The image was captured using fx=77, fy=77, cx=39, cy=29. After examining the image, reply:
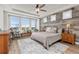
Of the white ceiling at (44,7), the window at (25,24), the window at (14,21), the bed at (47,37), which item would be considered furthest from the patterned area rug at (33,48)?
the white ceiling at (44,7)

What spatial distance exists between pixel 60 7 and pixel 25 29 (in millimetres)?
1258

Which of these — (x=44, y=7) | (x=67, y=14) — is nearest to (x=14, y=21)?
(x=44, y=7)

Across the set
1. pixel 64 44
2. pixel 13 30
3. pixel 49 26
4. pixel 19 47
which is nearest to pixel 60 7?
pixel 49 26

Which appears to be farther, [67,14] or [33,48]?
[67,14]

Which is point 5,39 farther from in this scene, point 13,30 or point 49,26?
point 49,26

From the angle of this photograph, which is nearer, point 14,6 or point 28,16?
point 14,6

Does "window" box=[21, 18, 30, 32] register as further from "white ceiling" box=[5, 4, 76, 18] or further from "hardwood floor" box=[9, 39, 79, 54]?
"hardwood floor" box=[9, 39, 79, 54]

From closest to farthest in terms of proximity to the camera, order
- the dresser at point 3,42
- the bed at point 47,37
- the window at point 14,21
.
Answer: the dresser at point 3,42 < the window at point 14,21 < the bed at point 47,37

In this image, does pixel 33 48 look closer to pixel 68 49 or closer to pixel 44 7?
pixel 68 49

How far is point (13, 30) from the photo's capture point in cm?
229

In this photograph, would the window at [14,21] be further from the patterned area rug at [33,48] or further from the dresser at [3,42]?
the patterned area rug at [33,48]

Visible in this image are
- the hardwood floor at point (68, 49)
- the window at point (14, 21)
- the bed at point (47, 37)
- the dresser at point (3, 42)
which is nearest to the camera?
the dresser at point (3, 42)

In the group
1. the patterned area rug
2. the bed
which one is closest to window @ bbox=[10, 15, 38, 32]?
the bed

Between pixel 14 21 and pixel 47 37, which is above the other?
pixel 14 21
